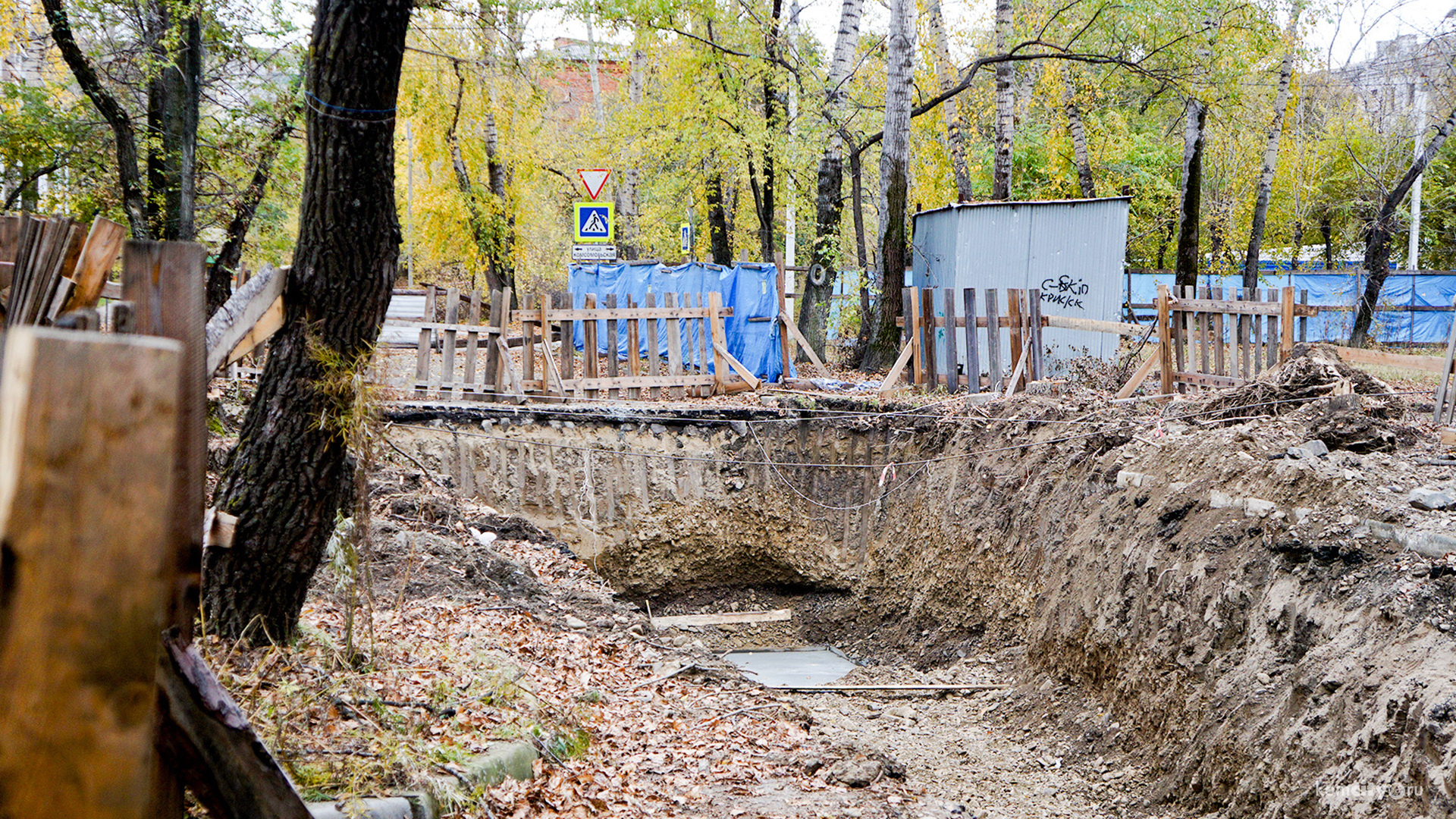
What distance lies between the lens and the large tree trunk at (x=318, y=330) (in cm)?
436

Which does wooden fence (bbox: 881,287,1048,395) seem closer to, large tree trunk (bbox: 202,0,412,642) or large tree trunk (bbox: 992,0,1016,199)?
large tree trunk (bbox: 992,0,1016,199)

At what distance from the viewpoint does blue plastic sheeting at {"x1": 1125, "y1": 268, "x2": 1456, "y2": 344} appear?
24875 mm

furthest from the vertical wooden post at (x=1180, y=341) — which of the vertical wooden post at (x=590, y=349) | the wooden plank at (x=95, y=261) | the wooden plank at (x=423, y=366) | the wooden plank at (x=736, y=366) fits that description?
the wooden plank at (x=95, y=261)

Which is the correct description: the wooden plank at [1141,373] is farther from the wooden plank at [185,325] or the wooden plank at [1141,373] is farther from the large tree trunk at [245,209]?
the large tree trunk at [245,209]

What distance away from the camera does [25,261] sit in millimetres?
3102

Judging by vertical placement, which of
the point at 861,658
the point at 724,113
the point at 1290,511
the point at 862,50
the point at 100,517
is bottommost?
the point at 861,658

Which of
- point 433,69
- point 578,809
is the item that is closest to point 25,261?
point 578,809

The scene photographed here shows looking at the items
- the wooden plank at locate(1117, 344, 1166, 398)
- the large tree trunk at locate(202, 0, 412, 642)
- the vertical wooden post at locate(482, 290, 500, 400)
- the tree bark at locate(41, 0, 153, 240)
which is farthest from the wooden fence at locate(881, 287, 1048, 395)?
the large tree trunk at locate(202, 0, 412, 642)

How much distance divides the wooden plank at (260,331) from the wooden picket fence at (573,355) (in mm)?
7485

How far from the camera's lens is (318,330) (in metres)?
4.42

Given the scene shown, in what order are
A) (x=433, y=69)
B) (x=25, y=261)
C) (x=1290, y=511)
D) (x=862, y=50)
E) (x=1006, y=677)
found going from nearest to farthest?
1. (x=25, y=261)
2. (x=1290, y=511)
3. (x=1006, y=677)
4. (x=433, y=69)
5. (x=862, y=50)

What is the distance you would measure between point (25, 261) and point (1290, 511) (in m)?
6.21

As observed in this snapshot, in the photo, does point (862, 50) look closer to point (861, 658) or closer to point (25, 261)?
point (861, 658)

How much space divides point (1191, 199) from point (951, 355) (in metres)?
7.87
